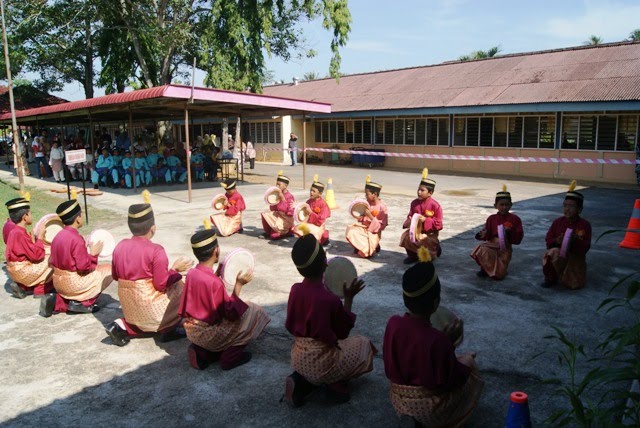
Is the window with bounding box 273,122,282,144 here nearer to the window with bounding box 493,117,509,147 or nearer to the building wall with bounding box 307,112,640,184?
the building wall with bounding box 307,112,640,184

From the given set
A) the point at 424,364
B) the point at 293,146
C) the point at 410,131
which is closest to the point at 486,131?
the point at 410,131

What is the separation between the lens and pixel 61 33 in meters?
25.0

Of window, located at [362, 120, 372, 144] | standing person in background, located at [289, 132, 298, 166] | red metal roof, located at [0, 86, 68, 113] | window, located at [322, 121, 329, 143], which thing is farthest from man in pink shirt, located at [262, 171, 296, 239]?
red metal roof, located at [0, 86, 68, 113]

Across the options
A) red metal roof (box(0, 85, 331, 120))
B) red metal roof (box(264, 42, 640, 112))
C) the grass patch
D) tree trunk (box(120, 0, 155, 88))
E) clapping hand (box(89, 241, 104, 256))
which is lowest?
the grass patch

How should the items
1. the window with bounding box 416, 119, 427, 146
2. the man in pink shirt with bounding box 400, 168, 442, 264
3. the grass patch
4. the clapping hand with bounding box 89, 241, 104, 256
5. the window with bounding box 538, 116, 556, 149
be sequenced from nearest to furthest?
the clapping hand with bounding box 89, 241, 104, 256 < the man in pink shirt with bounding box 400, 168, 442, 264 < the grass patch < the window with bounding box 538, 116, 556, 149 < the window with bounding box 416, 119, 427, 146

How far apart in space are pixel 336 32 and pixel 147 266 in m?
17.9

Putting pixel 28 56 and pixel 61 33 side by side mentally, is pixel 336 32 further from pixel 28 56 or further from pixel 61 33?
pixel 28 56

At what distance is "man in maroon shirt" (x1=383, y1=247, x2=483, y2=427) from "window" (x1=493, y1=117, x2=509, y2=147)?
2012 centimetres

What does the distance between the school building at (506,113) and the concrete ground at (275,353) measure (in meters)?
10.6

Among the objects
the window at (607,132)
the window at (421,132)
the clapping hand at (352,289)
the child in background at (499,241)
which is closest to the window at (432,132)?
the window at (421,132)

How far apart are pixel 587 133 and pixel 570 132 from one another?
2.07ft

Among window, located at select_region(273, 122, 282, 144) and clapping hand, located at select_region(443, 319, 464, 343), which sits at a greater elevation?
window, located at select_region(273, 122, 282, 144)

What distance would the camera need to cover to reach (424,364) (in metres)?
3.11

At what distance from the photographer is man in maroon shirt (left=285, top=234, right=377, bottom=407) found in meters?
3.72
